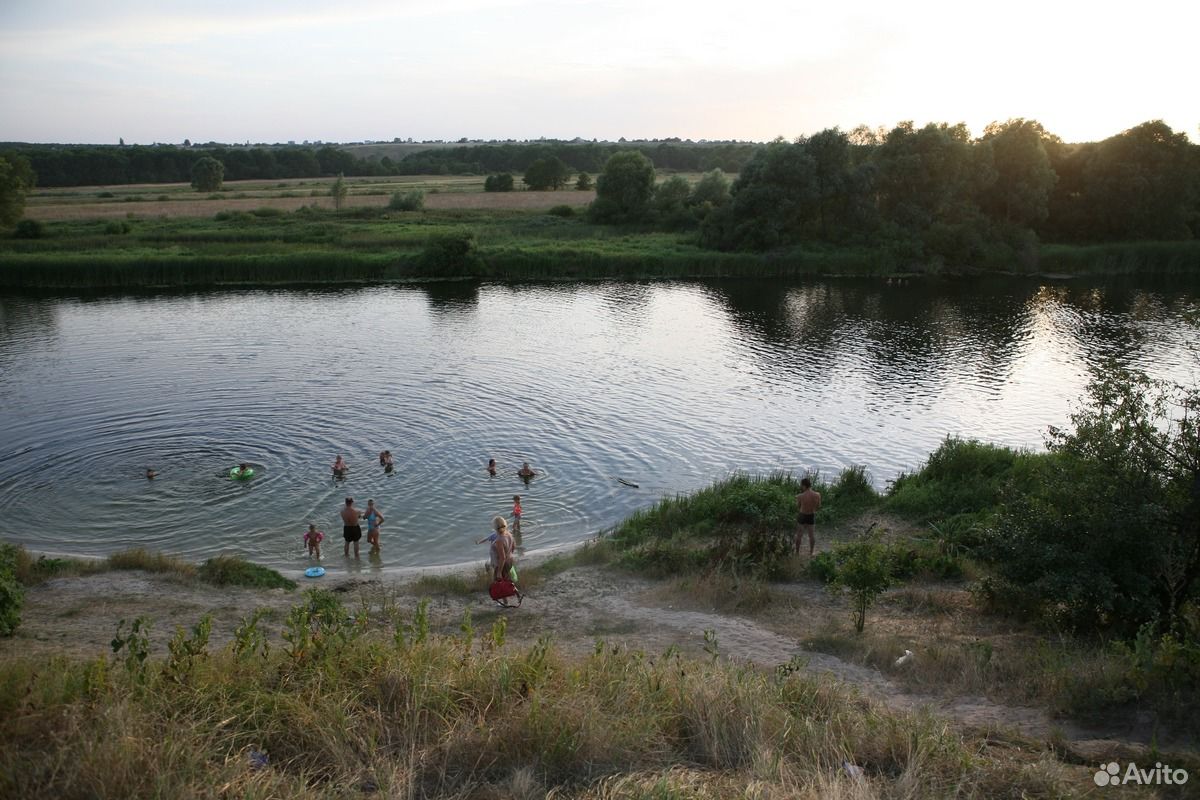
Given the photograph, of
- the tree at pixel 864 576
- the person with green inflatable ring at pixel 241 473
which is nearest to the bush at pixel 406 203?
the person with green inflatable ring at pixel 241 473

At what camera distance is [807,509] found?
57.2 feet

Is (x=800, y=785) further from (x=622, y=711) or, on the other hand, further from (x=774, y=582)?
(x=774, y=582)

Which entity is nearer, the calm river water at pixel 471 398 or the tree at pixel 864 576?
the tree at pixel 864 576

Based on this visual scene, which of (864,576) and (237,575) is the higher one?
(864,576)

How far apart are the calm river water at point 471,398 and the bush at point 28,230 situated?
18.0m

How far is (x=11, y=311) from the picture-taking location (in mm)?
47969

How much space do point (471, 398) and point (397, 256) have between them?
117 ft

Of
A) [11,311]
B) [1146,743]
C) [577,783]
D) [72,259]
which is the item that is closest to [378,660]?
[577,783]

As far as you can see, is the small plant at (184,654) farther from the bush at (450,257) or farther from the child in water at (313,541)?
the bush at (450,257)

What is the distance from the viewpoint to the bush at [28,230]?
65625 millimetres

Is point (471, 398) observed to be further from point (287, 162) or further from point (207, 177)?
point (287, 162)

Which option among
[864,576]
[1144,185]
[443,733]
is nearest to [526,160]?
[1144,185]

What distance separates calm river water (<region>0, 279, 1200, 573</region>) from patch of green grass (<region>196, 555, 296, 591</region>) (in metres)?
1.95

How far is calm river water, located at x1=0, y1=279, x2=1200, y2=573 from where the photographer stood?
69.8 feet
